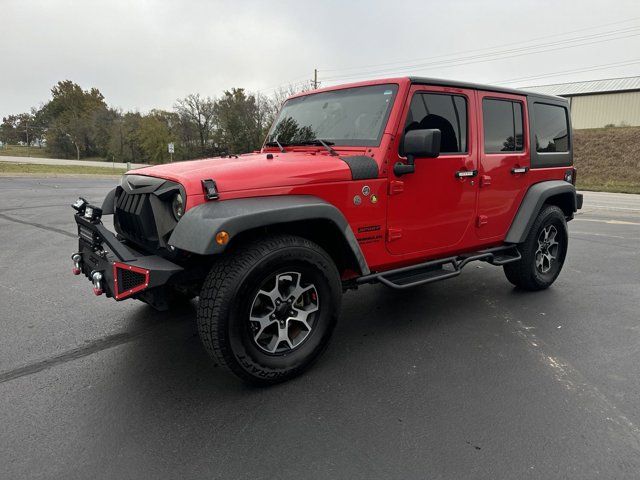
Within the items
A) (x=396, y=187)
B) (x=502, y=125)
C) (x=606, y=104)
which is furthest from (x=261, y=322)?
(x=606, y=104)

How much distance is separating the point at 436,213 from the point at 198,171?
1938 millimetres

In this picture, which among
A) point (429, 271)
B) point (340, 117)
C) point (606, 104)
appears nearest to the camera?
point (340, 117)

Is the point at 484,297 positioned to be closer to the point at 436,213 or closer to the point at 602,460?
the point at 436,213

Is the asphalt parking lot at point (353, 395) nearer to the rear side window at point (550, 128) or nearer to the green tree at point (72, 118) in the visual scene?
the rear side window at point (550, 128)

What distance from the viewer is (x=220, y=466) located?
218 cm

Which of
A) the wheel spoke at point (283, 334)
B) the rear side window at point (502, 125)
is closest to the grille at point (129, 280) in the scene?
the wheel spoke at point (283, 334)

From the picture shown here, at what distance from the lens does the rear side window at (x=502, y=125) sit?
13.4 feet

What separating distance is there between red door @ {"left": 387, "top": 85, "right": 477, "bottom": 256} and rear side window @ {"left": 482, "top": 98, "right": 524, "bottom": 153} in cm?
22

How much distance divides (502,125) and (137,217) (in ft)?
11.0

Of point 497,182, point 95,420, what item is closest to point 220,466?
point 95,420

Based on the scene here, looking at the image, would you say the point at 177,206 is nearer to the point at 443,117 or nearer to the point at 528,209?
the point at 443,117

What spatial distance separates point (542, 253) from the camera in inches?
190

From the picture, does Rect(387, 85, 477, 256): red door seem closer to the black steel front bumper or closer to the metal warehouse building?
the black steel front bumper

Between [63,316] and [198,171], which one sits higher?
[198,171]
